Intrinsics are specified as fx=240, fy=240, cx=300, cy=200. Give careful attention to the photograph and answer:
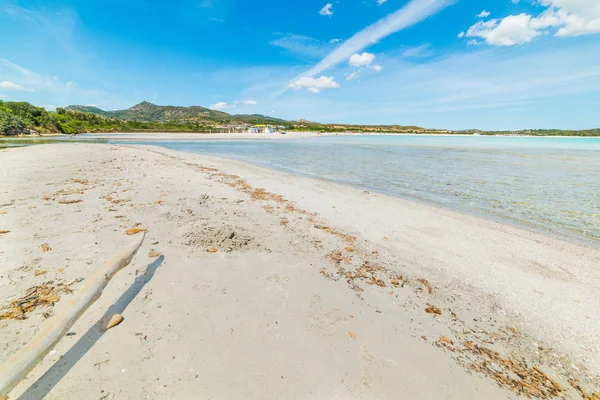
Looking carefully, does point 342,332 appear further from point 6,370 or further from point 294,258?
point 6,370

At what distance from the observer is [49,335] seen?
2.35 meters

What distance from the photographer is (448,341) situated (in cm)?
319

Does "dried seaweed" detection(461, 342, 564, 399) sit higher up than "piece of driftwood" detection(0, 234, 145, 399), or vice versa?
"piece of driftwood" detection(0, 234, 145, 399)

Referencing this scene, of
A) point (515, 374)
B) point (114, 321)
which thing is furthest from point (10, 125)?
point (515, 374)

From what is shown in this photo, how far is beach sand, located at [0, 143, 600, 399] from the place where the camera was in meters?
2.50

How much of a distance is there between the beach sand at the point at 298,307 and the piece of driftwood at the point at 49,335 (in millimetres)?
272

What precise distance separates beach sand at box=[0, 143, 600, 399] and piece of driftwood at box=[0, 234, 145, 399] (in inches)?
10.7

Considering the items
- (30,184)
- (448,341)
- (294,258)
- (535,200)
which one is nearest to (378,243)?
(294,258)

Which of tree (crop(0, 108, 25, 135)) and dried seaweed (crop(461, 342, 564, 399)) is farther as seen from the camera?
tree (crop(0, 108, 25, 135))

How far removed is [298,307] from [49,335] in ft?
9.04

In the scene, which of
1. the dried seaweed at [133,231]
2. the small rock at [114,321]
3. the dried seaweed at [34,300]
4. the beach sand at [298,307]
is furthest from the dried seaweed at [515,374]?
the dried seaweed at [133,231]

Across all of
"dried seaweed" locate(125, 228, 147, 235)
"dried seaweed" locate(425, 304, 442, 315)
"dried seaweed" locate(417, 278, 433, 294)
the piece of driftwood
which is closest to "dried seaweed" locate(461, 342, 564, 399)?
"dried seaweed" locate(425, 304, 442, 315)

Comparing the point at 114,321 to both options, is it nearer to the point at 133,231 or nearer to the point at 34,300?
the point at 34,300

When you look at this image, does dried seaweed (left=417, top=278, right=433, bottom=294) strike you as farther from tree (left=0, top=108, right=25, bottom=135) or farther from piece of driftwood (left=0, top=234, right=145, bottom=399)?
tree (left=0, top=108, right=25, bottom=135)
